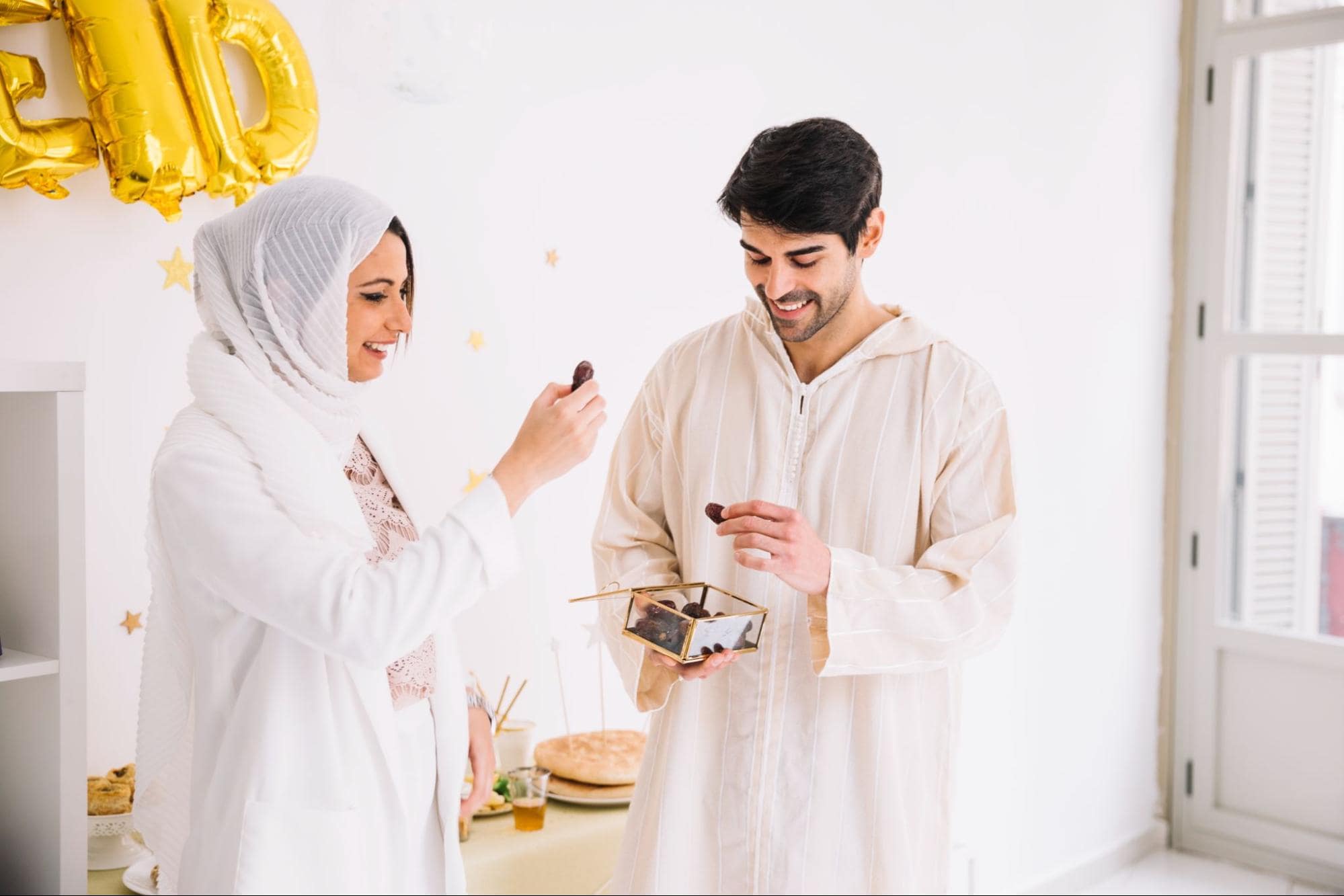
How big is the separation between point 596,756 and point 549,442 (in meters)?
1.14

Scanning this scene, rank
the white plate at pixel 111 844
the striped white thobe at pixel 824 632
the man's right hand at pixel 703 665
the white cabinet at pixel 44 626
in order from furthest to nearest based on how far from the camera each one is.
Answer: the white plate at pixel 111 844 < the striped white thobe at pixel 824 632 < the man's right hand at pixel 703 665 < the white cabinet at pixel 44 626

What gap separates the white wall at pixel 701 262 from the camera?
1992 millimetres

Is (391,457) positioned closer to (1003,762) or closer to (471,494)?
(471,494)

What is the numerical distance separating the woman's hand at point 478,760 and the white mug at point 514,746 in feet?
2.44

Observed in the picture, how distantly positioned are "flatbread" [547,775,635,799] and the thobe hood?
0.90 meters

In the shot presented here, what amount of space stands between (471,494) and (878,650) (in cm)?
66

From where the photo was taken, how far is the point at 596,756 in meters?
2.34

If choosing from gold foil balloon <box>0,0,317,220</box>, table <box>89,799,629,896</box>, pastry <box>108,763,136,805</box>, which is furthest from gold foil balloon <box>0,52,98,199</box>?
table <box>89,799,629,896</box>

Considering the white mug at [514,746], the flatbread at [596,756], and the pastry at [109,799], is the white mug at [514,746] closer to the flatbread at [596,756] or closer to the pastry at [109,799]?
the flatbread at [596,756]

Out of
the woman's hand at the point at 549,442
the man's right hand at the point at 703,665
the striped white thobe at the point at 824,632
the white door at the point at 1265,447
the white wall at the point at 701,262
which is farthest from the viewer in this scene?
the white door at the point at 1265,447

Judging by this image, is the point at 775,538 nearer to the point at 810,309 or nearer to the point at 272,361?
the point at 810,309

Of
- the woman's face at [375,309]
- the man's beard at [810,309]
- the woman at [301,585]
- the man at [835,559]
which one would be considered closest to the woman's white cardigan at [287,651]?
the woman at [301,585]

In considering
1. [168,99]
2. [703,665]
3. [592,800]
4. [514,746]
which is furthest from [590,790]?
[168,99]

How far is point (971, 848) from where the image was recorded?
10.9ft
